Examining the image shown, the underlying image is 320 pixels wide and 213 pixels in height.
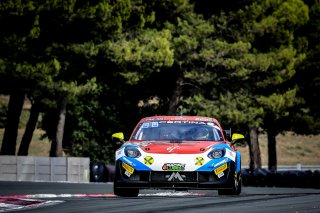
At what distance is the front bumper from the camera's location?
14406mm

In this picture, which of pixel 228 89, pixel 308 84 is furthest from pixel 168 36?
pixel 308 84

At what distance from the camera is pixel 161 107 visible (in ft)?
168

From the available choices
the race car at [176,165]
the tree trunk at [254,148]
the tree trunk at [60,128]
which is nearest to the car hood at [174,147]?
the race car at [176,165]

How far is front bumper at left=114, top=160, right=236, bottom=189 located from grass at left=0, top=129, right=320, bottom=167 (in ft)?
282

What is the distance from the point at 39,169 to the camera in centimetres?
3516

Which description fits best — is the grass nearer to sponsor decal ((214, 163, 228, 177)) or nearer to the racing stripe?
sponsor decal ((214, 163, 228, 177))

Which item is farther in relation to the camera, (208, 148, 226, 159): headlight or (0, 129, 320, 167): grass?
(0, 129, 320, 167): grass

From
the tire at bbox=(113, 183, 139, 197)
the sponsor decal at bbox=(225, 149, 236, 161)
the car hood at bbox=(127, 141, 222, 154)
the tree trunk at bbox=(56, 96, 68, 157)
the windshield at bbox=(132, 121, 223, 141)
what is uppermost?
the tree trunk at bbox=(56, 96, 68, 157)

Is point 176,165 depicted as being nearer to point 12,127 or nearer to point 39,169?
point 39,169

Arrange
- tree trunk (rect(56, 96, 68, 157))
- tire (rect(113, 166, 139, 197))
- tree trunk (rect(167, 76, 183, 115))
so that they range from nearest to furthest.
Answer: tire (rect(113, 166, 139, 197)) → tree trunk (rect(56, 96, 68, 157)) → tree trunk (rect(167, 76, 183, 115))

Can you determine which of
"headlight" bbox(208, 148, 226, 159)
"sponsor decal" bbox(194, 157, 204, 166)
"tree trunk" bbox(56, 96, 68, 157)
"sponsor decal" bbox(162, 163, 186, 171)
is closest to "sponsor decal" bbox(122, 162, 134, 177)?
"sponsor decal" bbox(162, 163, 186, 171)

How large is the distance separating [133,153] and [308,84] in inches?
1690

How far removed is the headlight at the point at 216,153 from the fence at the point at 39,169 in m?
Result: 20.9

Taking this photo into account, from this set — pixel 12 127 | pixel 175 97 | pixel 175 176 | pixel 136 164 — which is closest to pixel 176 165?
pixel 175 176
